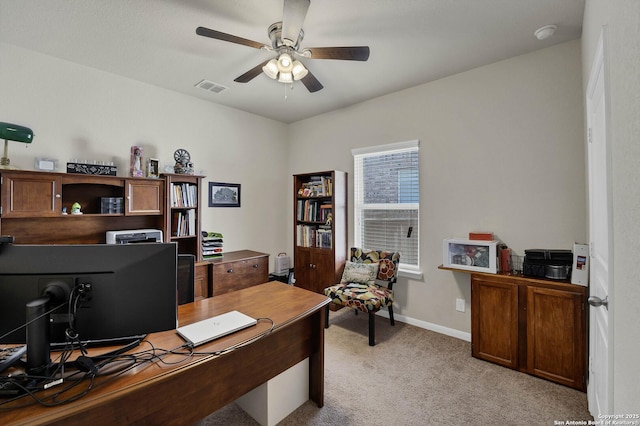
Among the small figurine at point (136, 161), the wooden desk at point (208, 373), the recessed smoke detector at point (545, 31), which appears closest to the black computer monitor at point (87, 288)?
the wooden desk at point (208, 373)

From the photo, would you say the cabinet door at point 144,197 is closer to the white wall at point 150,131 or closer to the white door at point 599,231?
the white wall at point 150,131

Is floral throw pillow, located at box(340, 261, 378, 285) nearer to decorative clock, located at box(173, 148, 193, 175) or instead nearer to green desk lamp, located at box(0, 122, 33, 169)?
decorative clock, located at box(173, 148, 193, 175)

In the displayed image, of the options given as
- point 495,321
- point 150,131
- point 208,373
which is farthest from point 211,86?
point 495,321

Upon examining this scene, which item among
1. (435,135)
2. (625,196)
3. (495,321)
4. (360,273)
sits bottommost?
(495,321)

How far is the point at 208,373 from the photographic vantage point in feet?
4.46

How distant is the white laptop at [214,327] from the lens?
1.34 metres

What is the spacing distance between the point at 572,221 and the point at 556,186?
33cm

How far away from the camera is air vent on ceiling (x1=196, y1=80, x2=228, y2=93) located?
3.30 m

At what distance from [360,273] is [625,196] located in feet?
9.04

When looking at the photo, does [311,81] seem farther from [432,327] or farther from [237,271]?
[432,327]

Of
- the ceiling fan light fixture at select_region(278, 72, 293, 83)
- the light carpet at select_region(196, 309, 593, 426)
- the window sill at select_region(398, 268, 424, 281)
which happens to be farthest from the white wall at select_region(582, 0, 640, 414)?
the window sill at select_region(398, 268, 424, 281)

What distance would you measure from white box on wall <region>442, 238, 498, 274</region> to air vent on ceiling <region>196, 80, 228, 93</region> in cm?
314

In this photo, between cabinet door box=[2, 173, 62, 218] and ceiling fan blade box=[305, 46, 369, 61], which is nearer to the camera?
ceiling fan blade box=[305, 46, 369, 61]

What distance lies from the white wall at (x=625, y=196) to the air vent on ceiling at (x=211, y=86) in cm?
334
